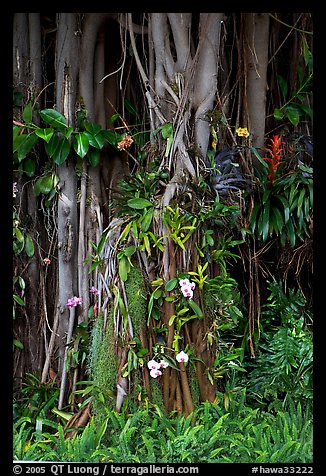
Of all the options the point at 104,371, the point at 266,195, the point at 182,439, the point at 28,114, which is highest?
the point at 28,114

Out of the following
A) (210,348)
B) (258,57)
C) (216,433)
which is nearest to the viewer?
(216,433)

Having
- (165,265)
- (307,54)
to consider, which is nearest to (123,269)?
(165,265)

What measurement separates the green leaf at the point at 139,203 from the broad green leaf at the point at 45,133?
1.66 ft

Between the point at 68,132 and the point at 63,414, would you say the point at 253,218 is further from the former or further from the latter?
the point at 63,414

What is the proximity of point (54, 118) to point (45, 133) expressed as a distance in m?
0.09

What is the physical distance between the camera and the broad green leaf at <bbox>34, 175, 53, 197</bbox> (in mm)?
2695

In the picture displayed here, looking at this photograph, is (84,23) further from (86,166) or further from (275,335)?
(275,335)

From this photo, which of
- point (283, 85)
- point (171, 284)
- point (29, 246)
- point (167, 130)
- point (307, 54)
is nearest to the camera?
point (171, 284)

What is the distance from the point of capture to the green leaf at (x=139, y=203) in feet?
7.99

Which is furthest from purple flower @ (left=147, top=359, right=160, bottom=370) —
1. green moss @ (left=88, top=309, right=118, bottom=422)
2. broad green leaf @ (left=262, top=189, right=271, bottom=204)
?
broad green leaf @ (left=262, top=189, right=271, bottom=204)

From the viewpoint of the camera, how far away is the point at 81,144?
2.58 metres

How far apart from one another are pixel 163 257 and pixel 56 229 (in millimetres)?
665
